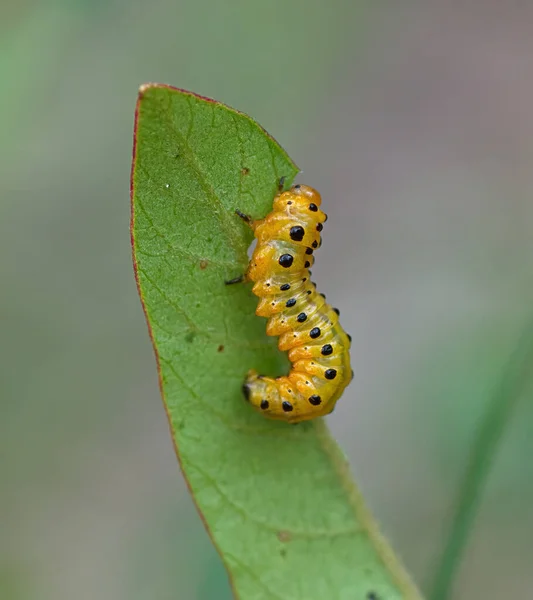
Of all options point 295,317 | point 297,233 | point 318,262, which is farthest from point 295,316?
point 318,262

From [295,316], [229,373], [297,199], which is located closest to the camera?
[229,373]

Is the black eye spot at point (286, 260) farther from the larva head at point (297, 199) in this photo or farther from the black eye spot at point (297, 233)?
the larva head at point (297, 199)

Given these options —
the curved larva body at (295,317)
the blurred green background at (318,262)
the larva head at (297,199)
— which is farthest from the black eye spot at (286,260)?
the blurred green background at (318,262)

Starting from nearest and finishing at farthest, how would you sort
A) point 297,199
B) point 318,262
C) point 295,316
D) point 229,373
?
1. point 229,373
2. point 297,199
3. point 295,316
4. point 318,262

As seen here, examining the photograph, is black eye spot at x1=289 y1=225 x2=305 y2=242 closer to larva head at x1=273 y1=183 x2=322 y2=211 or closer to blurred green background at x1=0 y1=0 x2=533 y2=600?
larva head at x1=273 y1=183 x2=322 y2=211

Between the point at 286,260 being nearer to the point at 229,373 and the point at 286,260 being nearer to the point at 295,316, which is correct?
the point at 295,316

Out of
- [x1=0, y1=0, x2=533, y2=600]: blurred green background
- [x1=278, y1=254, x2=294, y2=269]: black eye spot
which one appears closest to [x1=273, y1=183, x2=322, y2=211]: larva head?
[x1=278, y1=254, x2=294, y2=269]: black eye spot
